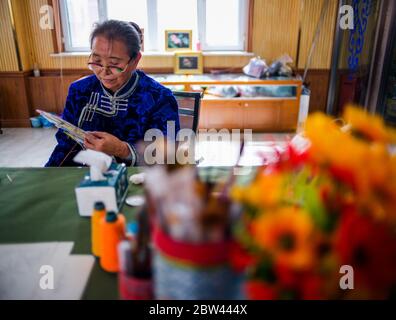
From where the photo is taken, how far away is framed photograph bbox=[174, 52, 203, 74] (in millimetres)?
4688

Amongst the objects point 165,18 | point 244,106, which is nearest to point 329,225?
point 244,106

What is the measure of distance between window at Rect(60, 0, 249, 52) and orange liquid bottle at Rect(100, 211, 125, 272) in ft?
14.5

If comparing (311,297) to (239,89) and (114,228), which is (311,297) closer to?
(114,228)

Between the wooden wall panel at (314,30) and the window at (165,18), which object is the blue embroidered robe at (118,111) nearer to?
the window at (165,18)

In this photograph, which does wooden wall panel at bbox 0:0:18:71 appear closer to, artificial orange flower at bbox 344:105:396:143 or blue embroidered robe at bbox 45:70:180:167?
blue embroidered robe at bbox 45:70:180:167

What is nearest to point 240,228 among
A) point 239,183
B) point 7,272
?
point 239,183

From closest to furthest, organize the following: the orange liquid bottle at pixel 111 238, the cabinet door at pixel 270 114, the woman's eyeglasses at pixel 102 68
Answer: the orange liquid bottle at pixel 111 238 → the woman's eyeglasses at pixel 102 68 → the cabinet door at pixel 270 114

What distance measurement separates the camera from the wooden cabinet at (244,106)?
436 cm

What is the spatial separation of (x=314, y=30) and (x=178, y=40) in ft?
6.15

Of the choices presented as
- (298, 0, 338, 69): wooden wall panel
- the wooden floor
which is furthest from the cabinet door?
(298, 0, 338, 69): wooden wall panel

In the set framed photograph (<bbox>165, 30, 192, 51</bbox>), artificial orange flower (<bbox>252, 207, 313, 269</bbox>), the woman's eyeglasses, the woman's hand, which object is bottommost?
the woman's hand

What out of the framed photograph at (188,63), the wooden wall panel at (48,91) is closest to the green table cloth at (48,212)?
the framed photograph at (188,63)

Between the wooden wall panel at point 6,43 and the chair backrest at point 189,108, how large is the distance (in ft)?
11.3

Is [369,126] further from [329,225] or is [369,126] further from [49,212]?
[49,212]
